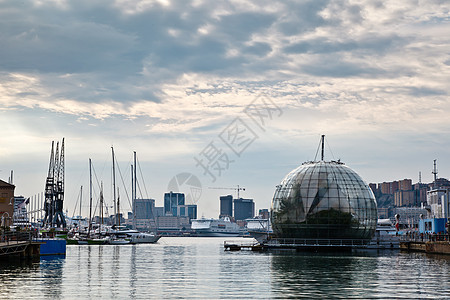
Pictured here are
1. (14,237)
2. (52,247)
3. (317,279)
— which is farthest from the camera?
(52,247)

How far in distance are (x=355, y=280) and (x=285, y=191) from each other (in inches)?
2368

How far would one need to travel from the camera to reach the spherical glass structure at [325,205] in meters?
101

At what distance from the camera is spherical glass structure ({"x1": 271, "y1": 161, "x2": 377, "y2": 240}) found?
10112cm

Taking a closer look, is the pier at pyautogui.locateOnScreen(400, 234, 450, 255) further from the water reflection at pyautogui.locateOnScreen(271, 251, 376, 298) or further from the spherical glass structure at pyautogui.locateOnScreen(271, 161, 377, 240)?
the water reflection at pyautogui.locateOnScreen(271, 251, 376, 298)

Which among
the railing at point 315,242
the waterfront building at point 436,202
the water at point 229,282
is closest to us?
the water at point 229,282

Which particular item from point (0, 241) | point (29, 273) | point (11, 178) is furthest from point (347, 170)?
point (11, 178)

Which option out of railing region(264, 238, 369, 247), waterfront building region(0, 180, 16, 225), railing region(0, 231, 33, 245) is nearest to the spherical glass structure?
railing region(264, 238, 369, 247)

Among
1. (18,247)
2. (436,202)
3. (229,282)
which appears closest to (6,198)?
(18,247)

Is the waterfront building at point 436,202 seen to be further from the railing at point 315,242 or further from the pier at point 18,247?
the pier at point 18,247

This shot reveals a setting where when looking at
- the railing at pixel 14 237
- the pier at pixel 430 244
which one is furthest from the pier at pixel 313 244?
the railing at pixel 14 237

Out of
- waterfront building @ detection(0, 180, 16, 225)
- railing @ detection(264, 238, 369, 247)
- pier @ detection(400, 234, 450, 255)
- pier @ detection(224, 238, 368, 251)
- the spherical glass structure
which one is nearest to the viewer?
pier @ detection(400, 234, 450, 255)

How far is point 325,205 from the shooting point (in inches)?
3981

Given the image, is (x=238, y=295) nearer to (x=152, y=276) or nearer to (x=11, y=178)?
(x=152, y=276)

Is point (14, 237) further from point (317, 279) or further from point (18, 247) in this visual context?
point (317, 279)
